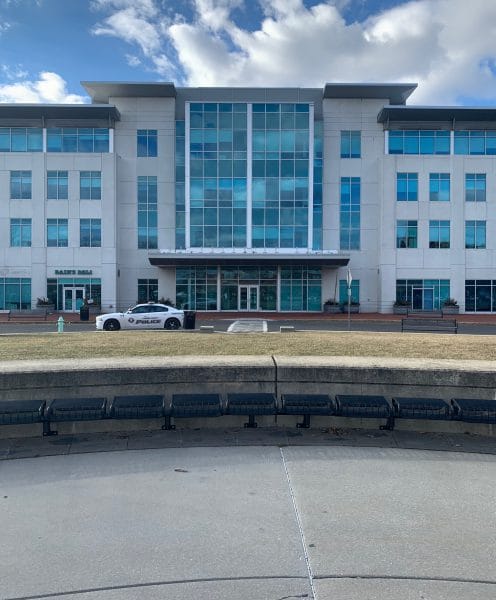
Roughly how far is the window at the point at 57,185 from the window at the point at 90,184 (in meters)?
1.26

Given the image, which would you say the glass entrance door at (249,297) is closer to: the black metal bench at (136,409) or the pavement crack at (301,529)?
the black metal bench at (136,409)

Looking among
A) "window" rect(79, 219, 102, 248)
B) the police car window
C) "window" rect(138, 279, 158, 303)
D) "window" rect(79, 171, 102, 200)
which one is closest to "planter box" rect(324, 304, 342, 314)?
"window" rect(138, 279, 158, 303)

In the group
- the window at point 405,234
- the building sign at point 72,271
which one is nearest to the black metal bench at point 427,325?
the window at point 405,234

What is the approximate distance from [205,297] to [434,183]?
2175cm

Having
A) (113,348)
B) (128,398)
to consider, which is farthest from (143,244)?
(128,398)

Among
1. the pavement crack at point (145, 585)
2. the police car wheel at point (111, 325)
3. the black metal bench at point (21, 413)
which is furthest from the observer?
the police car wheel at point (111, 325)

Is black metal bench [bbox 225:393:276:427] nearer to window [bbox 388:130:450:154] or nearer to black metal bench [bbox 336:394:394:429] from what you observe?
black metal bench [bbox 336:394:394:429]

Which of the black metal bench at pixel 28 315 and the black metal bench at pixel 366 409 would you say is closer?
the black metal bench at pixel 366 409

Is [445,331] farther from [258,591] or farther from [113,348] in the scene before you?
[258,591]

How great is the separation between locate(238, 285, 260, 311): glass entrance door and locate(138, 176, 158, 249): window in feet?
28.0

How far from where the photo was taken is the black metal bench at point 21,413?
19.2 ft

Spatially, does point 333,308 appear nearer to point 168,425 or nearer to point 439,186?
point 439,186

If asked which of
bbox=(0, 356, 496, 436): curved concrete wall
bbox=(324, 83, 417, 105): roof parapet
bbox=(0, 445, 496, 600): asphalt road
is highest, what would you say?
bbox=(324, 83, 417, 105): roof parapet

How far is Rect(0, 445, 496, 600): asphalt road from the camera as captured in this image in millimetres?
3121
